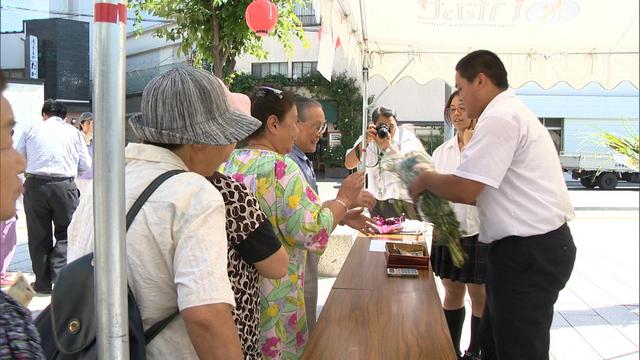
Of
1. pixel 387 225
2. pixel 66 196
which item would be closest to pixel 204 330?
pixel 387 225

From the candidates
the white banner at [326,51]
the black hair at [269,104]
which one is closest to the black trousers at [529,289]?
the black hair at [269,104]

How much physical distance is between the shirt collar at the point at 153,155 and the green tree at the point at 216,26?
3395 millimetres

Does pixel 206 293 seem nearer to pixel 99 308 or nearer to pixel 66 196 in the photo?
pixel 99 308

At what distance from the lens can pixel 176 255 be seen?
1.17m

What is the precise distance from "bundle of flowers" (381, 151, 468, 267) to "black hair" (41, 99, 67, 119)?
4.08 metres

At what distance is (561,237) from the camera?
214 centimetres

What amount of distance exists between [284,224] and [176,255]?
0.73 m

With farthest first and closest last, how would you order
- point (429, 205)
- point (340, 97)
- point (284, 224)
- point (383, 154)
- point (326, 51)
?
point (340, 97) → point (326, 51) → point (383, 154) → point (429, 205) → point (284, 224)

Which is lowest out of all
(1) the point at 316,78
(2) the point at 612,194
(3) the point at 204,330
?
(2) the point at 612,194

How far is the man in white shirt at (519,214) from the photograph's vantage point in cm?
210

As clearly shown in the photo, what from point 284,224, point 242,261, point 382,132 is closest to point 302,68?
point 382,132

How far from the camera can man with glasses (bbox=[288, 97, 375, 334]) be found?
2.55 m

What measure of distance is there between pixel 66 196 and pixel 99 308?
4674 millimetres

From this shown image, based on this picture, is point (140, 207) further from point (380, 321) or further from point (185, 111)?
point (380, 321)
